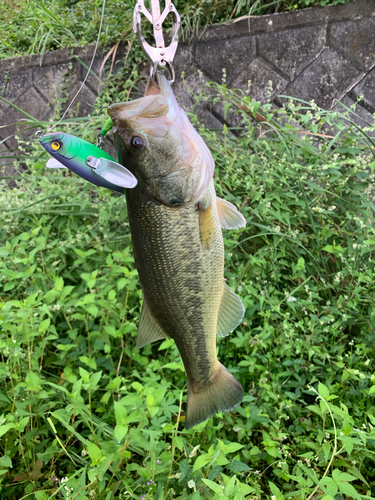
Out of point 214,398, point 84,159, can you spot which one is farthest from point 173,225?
point 214,398

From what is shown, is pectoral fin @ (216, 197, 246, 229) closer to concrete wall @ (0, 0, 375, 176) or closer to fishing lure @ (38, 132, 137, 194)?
fishing lure @ (38, 132, 137, 194)

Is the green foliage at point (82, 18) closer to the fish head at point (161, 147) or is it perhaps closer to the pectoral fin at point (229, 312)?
the fish head at point (161, 147)

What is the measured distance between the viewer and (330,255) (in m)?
2.65

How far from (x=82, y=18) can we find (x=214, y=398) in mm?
5217

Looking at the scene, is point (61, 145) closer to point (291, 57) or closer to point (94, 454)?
point (94, 454)

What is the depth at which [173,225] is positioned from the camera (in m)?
1.18

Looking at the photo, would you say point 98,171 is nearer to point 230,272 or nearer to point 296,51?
point 230,272

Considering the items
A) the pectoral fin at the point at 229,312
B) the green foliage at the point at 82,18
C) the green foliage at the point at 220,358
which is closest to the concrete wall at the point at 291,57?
the green foliage at the point at 82,18

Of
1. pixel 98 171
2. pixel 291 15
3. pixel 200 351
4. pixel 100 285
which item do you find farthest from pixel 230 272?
pixel 291 15

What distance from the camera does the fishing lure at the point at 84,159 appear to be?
0.89m

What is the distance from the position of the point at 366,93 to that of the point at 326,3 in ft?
3.19

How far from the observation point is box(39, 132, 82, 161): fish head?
0.88 meters

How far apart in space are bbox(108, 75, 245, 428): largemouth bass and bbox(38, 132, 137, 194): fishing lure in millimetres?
249

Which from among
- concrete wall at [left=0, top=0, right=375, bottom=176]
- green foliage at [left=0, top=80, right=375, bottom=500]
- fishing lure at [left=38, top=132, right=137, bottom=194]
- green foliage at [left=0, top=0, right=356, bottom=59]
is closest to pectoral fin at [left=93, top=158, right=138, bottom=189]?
fishing lure at [left=38, top=132, right=137, bottom=194]
